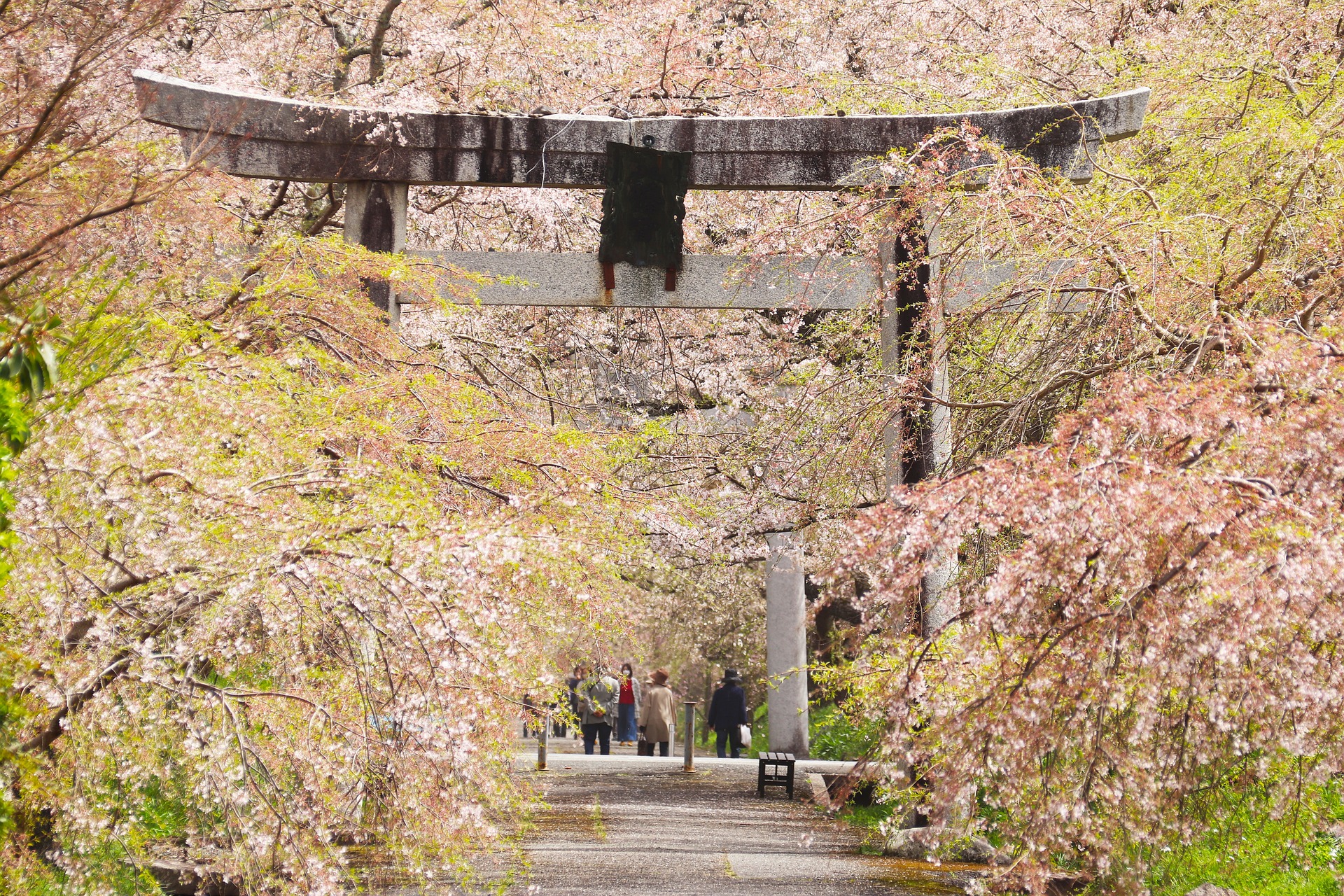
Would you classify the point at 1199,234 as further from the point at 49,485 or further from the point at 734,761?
the point at 734,761

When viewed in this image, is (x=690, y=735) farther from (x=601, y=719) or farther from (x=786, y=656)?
(x=601, y=719)

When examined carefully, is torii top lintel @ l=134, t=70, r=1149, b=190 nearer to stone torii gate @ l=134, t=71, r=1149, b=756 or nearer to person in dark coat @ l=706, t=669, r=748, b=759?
stone torii gate @ l=134, t=71, r=1149, b=756

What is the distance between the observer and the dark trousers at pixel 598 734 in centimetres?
1628

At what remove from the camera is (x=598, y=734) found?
17844 mm

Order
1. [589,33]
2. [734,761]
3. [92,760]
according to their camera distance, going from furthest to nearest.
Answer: [734,761], [589,33], [92,760]

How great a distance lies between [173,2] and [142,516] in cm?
188

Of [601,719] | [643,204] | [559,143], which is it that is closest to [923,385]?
[643,204]

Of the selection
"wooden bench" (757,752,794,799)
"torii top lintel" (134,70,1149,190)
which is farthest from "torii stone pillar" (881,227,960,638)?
"wooden bench" (757,752,794,799)

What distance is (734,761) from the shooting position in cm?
1481

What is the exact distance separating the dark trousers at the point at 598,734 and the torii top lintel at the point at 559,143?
9.80m

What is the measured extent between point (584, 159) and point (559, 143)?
225 mm

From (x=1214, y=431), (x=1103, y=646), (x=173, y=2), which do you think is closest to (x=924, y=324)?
(x=1214, y=431)

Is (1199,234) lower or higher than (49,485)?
higher

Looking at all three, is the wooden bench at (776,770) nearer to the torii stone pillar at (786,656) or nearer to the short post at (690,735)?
the short post at (690,735)
